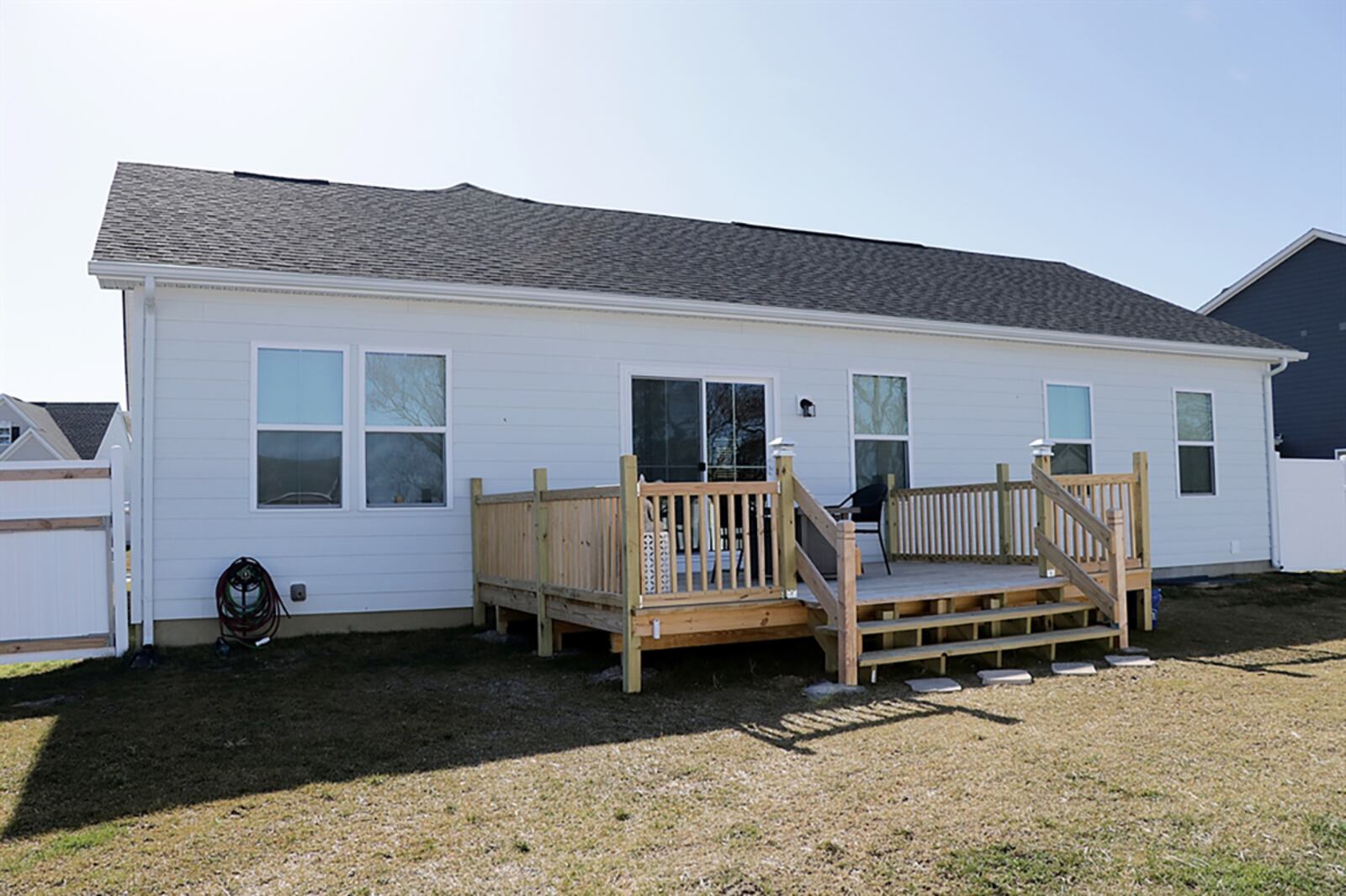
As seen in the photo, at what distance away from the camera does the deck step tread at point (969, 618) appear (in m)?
6.03

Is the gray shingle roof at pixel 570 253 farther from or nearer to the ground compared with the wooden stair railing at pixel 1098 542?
farther from the ground

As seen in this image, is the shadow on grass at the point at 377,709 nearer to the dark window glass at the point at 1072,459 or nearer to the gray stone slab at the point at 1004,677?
the gray stone slab at the point at 1004,677

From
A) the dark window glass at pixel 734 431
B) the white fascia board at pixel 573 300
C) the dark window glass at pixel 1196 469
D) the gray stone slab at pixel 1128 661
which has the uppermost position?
the white fascia board at pixel 573 300

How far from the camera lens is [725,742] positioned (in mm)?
4633

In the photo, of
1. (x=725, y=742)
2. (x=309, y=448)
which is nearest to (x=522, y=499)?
(x=309, y=448)

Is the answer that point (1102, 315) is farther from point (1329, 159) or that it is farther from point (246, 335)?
point (246, 335)

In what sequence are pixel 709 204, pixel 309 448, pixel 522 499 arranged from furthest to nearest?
pixel 709 204 → pixel 309 448 → pixel 522 499

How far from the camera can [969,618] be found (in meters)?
6.39

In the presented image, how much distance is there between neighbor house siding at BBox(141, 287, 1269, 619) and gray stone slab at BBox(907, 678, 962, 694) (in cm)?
354

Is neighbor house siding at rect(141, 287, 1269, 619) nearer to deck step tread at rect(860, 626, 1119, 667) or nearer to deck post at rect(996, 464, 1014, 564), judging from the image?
deck post at rect(996, 464, 1014, 564)

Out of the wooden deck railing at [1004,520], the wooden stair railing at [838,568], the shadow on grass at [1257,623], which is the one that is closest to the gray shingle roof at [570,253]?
the wooden deck railing at [1004,520]

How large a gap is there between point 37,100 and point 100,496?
517cm

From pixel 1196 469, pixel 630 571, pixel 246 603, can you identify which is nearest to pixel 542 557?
pixel 630 571

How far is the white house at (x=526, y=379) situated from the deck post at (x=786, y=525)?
283 centimetres
